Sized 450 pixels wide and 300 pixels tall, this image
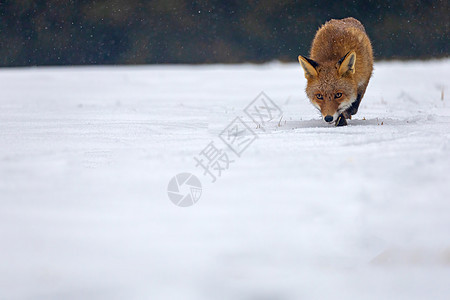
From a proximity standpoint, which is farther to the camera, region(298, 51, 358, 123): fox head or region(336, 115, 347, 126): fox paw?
region(336, 115, 347, 126): fox paw

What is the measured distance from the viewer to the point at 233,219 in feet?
6.65

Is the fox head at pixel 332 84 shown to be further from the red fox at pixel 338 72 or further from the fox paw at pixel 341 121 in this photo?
the fox paw at pixel 341 121

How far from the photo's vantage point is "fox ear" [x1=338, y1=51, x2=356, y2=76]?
4.00m

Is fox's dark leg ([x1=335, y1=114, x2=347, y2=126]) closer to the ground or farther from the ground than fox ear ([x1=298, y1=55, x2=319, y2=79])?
closer to the ground

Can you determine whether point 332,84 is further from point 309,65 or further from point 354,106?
point 354,106

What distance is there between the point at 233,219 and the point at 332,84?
7.95 feet

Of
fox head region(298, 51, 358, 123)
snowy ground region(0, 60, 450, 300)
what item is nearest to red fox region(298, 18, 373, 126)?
fox head region(298, 51, 358, 123)

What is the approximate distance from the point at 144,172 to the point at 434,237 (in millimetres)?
1437

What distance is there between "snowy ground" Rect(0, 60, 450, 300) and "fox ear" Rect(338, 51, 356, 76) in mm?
853

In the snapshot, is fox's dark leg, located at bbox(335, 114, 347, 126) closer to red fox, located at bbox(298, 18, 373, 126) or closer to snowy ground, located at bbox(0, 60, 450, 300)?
red fox, located at bbox(298, 18, 373, 126)

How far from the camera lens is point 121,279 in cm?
171

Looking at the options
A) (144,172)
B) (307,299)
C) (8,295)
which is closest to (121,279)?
(8,295)

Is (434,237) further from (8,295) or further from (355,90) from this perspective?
(355,90)

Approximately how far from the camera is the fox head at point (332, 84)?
13.2 ft
